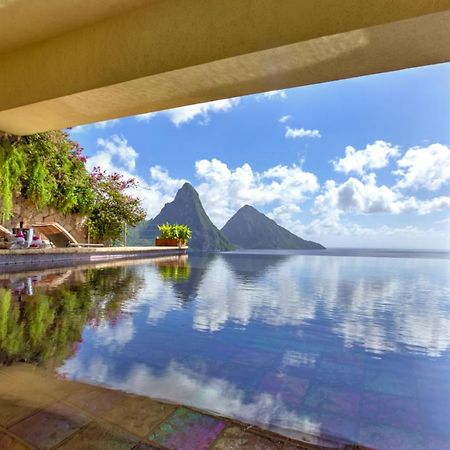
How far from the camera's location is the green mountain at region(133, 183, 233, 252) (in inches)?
2442

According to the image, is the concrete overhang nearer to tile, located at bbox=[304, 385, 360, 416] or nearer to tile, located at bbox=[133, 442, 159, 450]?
tile, located at bbox=[304, 385, 360, 416]

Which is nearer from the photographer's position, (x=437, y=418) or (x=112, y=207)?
(x=437, y=418)

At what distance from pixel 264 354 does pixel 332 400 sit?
2.77ft

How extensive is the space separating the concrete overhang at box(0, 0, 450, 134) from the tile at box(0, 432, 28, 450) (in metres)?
3.14

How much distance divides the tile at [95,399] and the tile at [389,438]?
49.1 inches

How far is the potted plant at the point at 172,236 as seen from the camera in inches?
793

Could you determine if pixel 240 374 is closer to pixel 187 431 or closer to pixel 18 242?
pixel 187 431

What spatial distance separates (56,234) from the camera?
1234 centimetres

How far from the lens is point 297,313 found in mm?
4301

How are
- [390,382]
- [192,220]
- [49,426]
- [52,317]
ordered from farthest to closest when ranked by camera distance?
1. [192,220]
2. [52,317]
3. [390,382]
4. [49,426]

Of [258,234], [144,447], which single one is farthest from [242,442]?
[258,234]

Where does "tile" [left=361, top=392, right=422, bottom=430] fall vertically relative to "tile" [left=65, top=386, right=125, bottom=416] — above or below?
below

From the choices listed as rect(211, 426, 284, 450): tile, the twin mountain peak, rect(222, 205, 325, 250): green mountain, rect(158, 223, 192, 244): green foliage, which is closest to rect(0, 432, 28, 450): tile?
rect(211, 426, 284, 450): tile

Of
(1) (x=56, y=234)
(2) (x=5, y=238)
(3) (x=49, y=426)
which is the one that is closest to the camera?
(3) (x=49, y=426)
